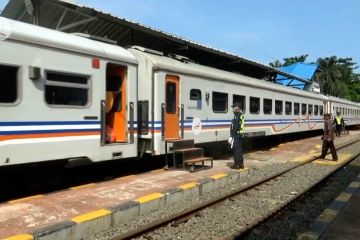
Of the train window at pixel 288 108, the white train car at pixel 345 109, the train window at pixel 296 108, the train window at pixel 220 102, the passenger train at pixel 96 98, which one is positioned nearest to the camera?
the passenger train at pixel 96 98

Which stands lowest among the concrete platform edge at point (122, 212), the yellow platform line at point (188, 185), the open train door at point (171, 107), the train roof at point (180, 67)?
the concrete platform edge at point (122, 212)

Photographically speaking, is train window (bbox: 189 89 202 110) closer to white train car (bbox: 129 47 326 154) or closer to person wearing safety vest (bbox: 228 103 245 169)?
white train car (bbox: 129 47 326 154)

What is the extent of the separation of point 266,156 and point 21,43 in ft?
37.4

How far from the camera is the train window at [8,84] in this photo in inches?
287

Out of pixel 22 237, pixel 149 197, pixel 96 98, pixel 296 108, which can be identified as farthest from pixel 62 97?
pixel 296 108

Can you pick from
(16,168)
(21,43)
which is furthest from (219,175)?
(21,43)

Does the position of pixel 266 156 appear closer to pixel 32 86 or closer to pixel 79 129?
pixel 79 129

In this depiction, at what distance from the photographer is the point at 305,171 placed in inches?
517

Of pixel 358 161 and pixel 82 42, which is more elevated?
pixel 82 42

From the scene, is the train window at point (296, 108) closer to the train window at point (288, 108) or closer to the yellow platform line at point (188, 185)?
the train window at point (288, 108)

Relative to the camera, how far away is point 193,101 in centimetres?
1281

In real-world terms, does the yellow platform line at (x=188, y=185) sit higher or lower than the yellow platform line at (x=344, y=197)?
higher

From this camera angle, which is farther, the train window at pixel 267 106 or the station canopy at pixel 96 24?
the train window at pixel 267 106

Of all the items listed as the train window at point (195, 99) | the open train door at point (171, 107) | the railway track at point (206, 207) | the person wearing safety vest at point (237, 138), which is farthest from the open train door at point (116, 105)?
the person wearing safety vest at point (237, 138)
